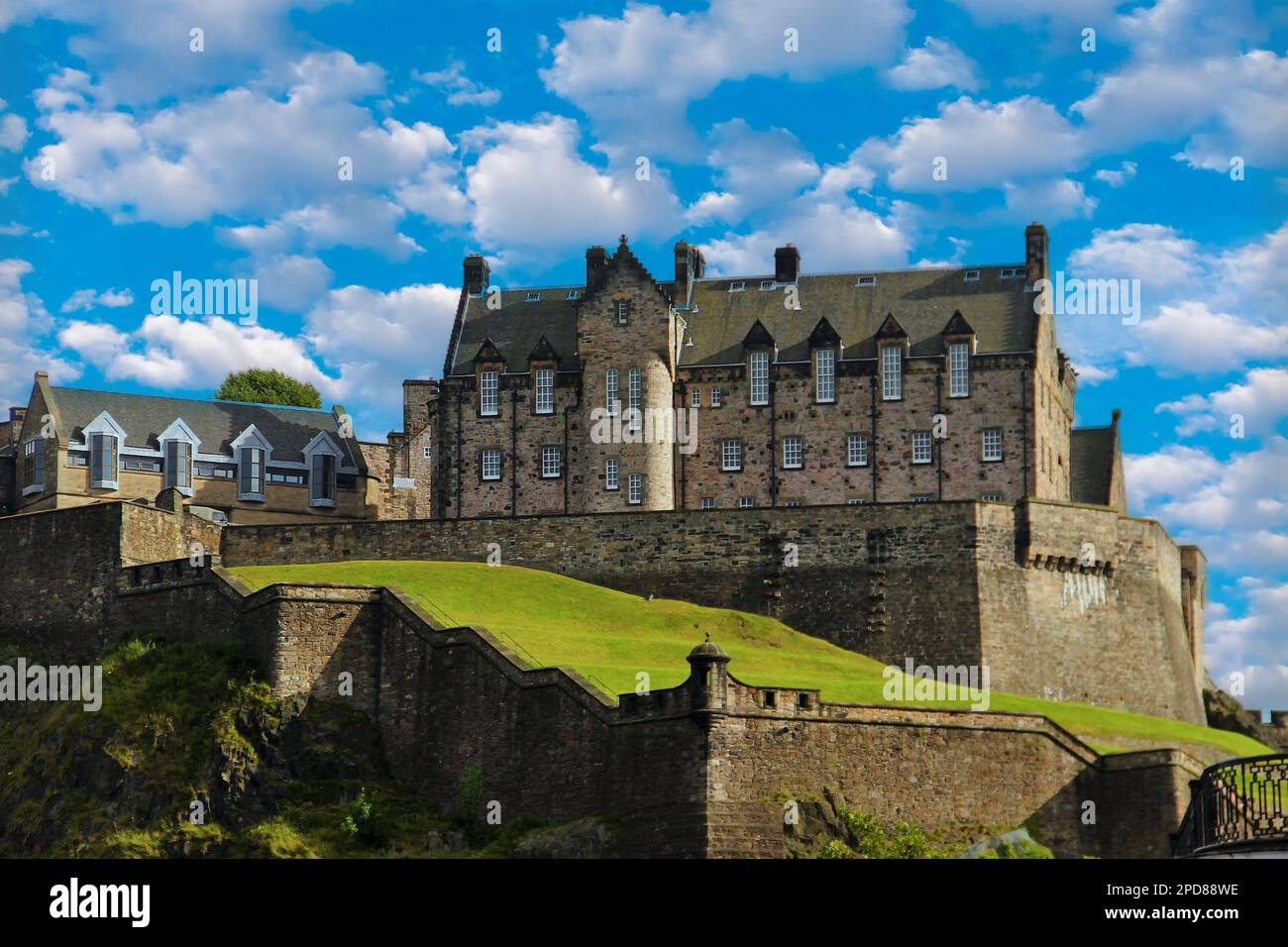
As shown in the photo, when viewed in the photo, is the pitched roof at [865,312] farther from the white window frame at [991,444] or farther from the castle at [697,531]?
the white window frame at [991,444]

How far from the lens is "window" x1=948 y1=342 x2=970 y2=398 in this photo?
85875mm

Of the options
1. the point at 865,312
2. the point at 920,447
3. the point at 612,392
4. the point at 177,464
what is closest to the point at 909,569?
the point at 920,447

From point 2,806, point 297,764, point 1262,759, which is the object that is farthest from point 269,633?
point 1262,759

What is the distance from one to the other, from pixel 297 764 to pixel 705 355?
33225mm

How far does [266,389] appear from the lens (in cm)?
11256

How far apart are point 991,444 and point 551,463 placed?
1775 cm

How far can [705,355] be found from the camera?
8900cm

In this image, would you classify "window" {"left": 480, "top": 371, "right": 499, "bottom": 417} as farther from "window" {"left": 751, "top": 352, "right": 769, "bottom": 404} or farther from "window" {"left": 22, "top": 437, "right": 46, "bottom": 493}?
"window" {"left": 22, "top": 437, "right": 46, "bottom": 493}

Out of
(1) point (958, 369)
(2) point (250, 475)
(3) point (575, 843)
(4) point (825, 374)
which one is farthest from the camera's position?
(2) point (250, 475)

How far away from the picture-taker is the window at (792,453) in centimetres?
8625

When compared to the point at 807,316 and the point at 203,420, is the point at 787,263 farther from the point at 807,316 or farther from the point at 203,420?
the point at 203,420
